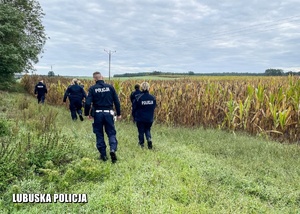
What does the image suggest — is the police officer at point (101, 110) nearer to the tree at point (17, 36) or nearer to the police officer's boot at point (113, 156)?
the police officer's boot at point (113, 156)

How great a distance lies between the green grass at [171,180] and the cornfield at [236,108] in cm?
118

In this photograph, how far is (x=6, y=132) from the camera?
7.95m

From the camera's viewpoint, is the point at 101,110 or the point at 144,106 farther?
the point at 144,106

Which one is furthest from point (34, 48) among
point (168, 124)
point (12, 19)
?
point (168, 124)

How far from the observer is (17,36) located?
26.1 m

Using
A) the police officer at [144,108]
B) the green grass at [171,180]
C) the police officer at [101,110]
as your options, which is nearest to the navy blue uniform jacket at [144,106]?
the police officer at [144,108]

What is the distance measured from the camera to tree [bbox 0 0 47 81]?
23797 mm

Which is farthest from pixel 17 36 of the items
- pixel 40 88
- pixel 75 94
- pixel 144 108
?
pixel 144 108

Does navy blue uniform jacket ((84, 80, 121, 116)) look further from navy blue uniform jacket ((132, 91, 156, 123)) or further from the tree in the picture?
the tree

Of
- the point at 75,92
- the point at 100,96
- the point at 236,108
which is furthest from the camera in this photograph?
the point at 75,92

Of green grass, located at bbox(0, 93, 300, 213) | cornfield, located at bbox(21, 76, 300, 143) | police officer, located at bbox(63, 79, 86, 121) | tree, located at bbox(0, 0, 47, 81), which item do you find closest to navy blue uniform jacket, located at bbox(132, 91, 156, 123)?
green grass, located at bbox(0, 93, 300, 213)

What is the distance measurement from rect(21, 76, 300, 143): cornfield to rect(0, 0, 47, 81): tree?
1527cm

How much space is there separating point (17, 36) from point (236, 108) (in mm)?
23882

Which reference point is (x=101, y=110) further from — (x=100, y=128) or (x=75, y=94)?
(x=75, y=94)
